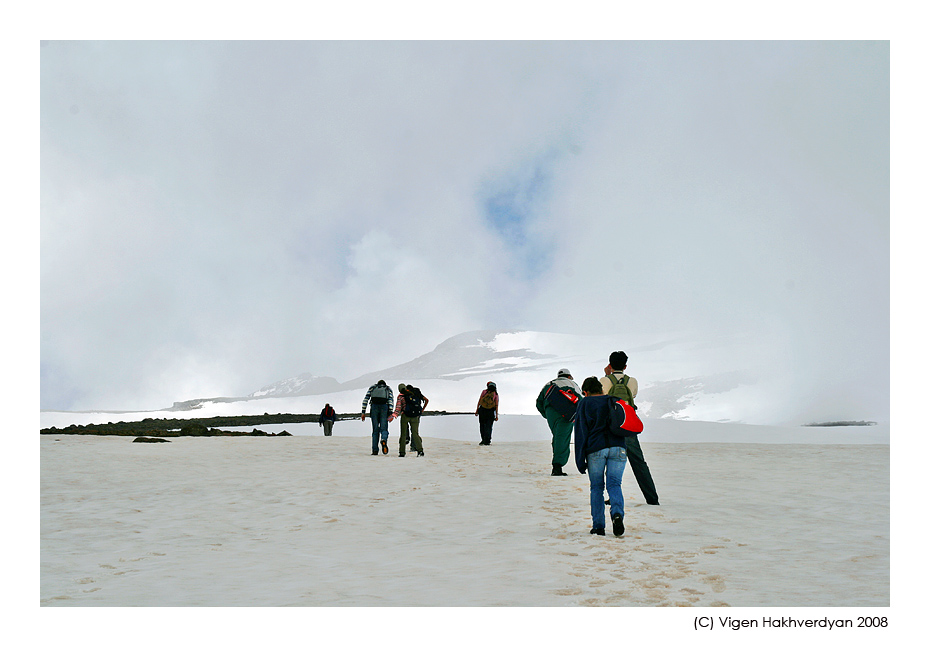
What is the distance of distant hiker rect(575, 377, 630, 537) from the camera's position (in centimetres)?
849

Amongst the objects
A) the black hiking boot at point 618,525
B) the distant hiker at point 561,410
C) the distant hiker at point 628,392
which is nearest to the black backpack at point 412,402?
the distant hiker at point 561,410

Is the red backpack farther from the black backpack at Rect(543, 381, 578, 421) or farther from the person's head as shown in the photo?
the black backpack at Rect(543, 381, 578, 421)

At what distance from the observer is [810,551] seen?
7.66m

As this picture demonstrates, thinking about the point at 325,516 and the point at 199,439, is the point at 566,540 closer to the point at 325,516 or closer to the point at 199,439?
the point at 325,516

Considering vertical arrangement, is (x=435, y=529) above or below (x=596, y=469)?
below

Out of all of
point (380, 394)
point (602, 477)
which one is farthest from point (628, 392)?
point (380, 394)

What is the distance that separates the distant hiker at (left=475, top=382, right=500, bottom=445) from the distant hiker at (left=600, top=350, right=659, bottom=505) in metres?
11.6

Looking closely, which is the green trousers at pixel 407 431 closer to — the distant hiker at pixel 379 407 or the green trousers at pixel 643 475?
the distant hiker at pixel 379 407

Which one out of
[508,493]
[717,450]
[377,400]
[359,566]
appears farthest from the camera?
[717,450]

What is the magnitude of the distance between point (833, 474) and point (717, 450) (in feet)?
20.8

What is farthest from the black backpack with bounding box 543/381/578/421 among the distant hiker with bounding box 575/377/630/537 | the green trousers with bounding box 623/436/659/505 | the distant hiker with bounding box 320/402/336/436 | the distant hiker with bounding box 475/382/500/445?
the distant hiker with bounding box 320/402/336/436

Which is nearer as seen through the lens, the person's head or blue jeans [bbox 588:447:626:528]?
blue jeans [bbox 588:447:626:528]

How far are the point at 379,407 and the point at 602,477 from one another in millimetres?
11714

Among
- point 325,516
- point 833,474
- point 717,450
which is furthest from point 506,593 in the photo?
point 717,450
